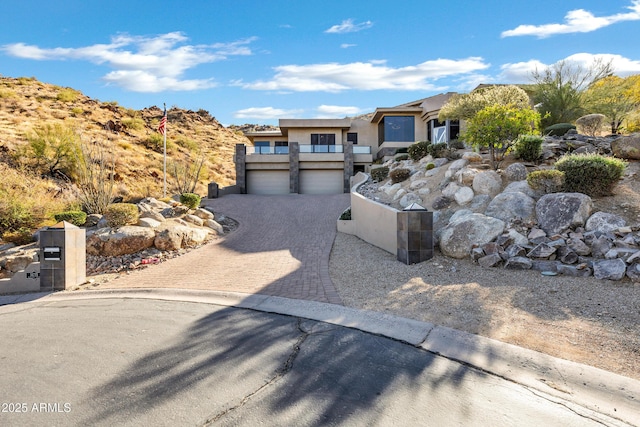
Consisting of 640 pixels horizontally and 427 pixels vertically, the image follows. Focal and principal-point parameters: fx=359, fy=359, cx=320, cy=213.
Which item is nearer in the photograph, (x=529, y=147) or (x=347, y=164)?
(x=529, y=147)

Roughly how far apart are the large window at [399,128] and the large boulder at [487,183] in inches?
741

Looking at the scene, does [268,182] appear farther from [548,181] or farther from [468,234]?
[548,181]

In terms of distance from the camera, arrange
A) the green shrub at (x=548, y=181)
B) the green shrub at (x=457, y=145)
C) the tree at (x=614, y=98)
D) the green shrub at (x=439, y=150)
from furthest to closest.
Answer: the tree at (x=614, y=98)
the green shrub at (x=457, y=145)
the green shrub at (x=439, y=150)
the green shrub at (x=548, y=181)

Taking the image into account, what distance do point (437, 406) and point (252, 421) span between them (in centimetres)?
176

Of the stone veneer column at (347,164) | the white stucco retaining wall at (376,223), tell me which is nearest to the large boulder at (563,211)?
the white stucco retaining wall at (376,223)

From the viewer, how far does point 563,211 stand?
8.73 meters

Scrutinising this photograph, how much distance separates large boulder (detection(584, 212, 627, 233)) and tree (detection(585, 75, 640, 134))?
17312 mm

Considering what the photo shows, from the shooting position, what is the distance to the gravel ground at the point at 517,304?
469 centimetres

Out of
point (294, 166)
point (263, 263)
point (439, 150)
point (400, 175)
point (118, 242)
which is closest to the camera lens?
point (263, 263)

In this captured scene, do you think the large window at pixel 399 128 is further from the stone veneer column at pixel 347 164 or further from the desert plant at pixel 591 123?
the desert plant at pixel 591 123

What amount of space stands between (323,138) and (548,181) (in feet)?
79.8

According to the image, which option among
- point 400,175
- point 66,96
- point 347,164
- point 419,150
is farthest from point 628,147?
point 66,96

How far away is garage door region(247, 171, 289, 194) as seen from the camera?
29672mm

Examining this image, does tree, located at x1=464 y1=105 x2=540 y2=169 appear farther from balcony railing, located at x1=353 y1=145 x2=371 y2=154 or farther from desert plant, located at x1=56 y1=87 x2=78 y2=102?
desert plant, located at x1=56 y1=87 x2=78 y2=102
